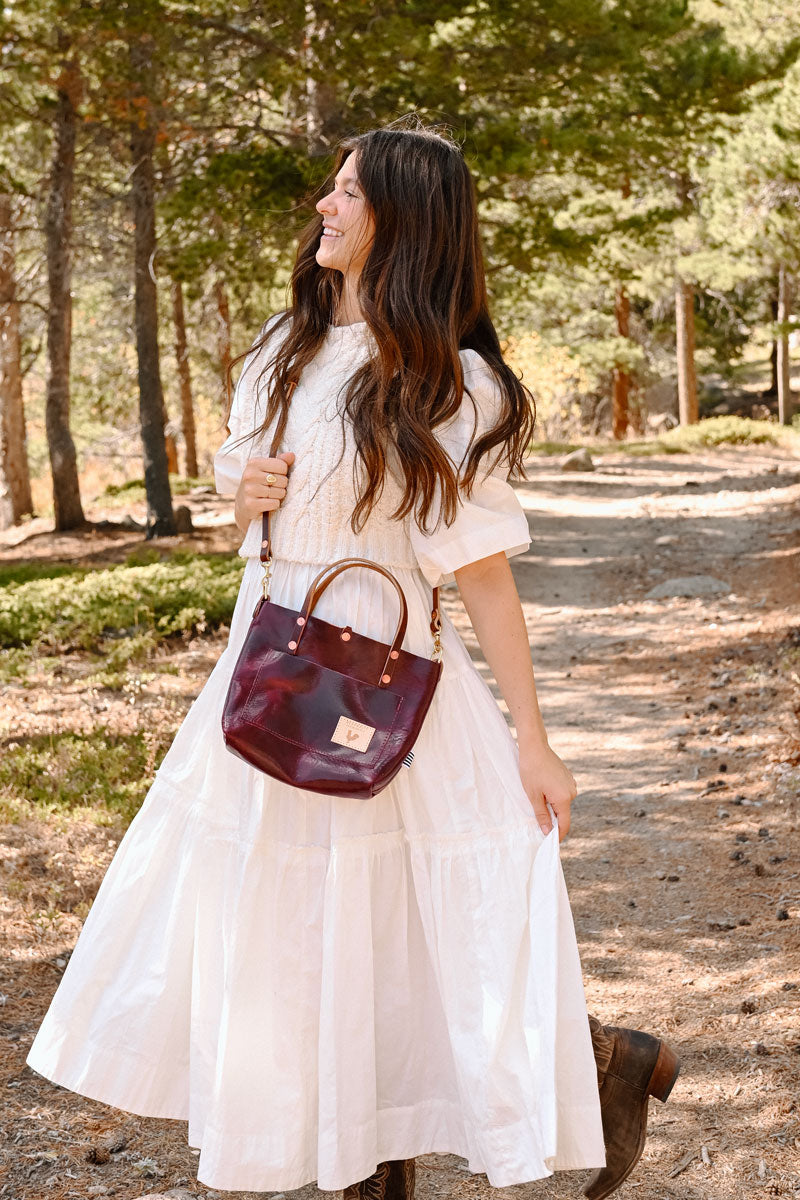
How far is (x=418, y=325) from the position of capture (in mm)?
2078

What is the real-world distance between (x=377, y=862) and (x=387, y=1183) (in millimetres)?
689

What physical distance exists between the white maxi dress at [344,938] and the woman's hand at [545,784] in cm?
2

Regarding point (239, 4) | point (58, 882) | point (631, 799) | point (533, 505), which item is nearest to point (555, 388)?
point (533, 505)

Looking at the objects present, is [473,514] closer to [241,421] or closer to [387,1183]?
[241,421]

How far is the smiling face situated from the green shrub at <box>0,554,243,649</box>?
5.99m

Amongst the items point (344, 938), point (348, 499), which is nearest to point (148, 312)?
point (348, 499)

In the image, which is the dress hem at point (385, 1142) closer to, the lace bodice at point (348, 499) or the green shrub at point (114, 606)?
the lace bodice at point (348, 499)

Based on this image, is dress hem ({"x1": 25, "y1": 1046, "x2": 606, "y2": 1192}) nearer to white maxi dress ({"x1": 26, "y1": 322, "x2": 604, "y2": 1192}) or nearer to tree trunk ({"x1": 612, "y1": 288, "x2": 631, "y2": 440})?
white maxi dress ({"x1": 26, "y1": 322, "x2": 604, "y2": 1192})

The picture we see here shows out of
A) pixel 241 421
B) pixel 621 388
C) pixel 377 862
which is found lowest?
pixel 377 862

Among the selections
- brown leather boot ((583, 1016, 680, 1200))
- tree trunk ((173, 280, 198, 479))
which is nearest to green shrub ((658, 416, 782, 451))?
tree trunk ((173, 280, 198, 479))

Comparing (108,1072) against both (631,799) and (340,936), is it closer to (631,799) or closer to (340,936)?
Result: (340,936)

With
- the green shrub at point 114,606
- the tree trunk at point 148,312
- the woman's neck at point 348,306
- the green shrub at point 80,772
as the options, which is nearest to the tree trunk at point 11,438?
the tree trunk at point 148,312

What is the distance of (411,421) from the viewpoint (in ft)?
6.71

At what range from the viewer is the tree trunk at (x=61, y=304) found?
12398mm
